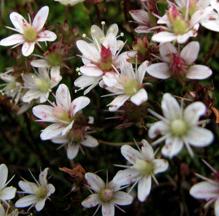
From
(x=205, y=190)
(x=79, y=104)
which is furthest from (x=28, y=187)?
(x=205, y=190)

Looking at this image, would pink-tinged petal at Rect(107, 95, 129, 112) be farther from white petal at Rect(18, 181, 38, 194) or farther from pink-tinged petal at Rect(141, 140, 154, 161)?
white petal at Rect(18, 181, 38, 194)

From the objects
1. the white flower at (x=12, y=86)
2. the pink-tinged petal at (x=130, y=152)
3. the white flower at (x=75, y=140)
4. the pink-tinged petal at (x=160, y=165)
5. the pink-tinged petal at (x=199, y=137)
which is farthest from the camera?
the white flower at (x=12, y=86)

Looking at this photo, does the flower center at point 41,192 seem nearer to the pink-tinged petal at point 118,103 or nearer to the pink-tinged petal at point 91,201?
the pink-tinged petal at point 91,201

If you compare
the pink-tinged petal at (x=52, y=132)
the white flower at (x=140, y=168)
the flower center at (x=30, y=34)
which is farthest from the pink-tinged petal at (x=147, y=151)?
the flower center at (x=30, y=34)

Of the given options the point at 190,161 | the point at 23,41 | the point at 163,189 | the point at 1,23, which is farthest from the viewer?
the point at 1,23

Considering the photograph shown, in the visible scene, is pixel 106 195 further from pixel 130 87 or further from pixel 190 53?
pixel 190 53

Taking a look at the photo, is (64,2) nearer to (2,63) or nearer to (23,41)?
(23,41)

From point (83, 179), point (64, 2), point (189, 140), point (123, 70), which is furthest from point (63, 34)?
point (189, 140)
